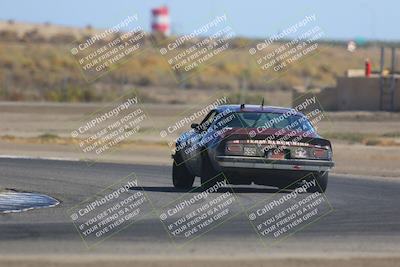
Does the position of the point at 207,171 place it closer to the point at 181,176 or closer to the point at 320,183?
the point at 181,176

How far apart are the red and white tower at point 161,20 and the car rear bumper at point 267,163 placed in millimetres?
106663

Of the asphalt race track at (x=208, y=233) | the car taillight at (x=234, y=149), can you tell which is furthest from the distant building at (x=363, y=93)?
the car taillight at (x=234, y=149)

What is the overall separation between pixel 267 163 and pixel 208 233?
14.1ft

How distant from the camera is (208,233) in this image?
14188mm

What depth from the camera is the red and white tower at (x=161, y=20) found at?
125 metres

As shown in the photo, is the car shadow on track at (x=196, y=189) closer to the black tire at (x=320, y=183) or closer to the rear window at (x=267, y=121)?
the black tire at (x=320, y=183)

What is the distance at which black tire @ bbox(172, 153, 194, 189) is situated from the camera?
793 inches

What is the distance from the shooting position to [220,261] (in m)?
11.9

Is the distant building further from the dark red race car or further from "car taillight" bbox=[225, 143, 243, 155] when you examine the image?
"car taillight" bbox=[225, 143, 243, 155]

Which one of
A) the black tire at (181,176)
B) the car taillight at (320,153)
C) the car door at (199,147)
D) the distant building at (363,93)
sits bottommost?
the distant building at (363,93)

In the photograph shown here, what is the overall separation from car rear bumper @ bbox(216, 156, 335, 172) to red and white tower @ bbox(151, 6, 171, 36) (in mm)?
106663

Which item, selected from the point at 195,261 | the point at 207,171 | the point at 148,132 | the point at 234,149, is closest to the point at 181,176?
the point at 207,171

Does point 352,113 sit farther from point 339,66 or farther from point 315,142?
point 339,66

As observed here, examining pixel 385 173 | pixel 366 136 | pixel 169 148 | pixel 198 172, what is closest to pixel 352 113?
pixel 366 136
